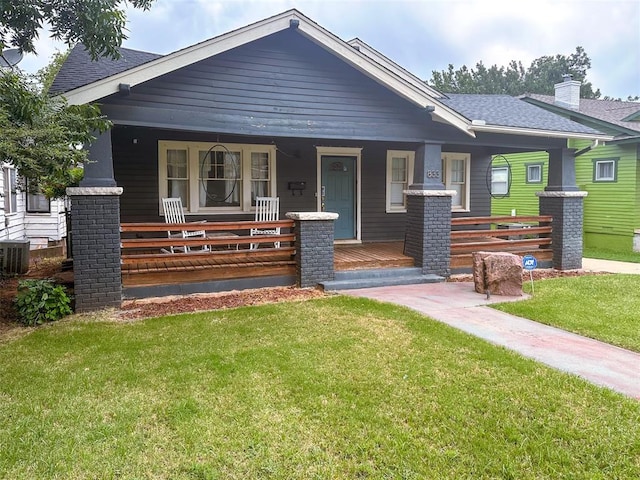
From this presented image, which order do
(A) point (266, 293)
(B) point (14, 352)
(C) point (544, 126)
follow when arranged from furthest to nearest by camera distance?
(C) point (544, 126) < (A) point (266, 293) < (B) point (14, 352)

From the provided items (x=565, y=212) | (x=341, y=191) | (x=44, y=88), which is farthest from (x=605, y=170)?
(x=44, y=88)

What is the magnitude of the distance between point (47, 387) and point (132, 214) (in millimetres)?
5445

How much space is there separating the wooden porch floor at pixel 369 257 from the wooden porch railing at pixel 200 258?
3.18ft

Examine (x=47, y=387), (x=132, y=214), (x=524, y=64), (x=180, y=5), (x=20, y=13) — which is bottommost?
(x=47, y=387)

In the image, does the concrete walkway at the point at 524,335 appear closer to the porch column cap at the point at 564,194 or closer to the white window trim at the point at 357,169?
the white window trim at the point at 357,169

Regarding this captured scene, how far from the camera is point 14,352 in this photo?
4.61m

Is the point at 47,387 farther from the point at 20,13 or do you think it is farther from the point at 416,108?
the point at 416,108

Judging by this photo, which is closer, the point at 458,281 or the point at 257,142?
the point at 458,281

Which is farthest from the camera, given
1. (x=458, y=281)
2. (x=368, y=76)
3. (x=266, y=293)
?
(x=458, y=281)

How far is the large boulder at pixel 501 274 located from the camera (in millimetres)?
6926

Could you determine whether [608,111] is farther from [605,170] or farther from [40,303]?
[40,303]

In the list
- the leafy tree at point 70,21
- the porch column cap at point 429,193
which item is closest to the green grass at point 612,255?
the porch column cap at point 429,193

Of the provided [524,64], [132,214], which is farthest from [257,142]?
[524,64]

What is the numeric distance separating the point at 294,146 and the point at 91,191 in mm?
4550
